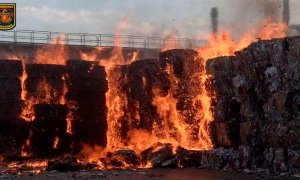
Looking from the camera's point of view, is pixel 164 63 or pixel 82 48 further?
pixel 82 48

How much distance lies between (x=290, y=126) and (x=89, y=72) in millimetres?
8666

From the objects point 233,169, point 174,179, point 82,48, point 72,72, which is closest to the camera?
point 174,179

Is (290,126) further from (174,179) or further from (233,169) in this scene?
(174,179)

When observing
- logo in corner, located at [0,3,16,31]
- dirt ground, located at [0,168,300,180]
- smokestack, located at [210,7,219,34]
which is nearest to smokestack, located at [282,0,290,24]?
smokestack, located at [210,7,219,34]

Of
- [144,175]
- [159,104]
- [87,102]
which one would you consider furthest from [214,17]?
[144,175]

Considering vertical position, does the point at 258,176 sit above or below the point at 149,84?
below

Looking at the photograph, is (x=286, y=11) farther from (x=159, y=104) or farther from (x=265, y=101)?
(x=265, y=101)

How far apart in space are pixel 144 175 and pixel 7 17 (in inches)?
686

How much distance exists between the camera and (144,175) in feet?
49.7

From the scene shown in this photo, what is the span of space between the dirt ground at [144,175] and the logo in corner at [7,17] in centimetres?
1511

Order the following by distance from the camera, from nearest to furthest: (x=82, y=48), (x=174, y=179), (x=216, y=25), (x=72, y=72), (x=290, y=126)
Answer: (x=174, y=179) → (x=290, y=126) → (x=72, y=72) → (x=82, y=48) → (x=216, y=25)

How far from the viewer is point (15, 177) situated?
48.0 ft

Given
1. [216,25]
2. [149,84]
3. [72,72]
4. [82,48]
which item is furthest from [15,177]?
[216,25]

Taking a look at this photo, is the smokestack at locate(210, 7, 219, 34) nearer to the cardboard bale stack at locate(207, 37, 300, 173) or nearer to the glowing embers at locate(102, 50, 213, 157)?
the glowing embers at locate(102, 50, 213, 157)
